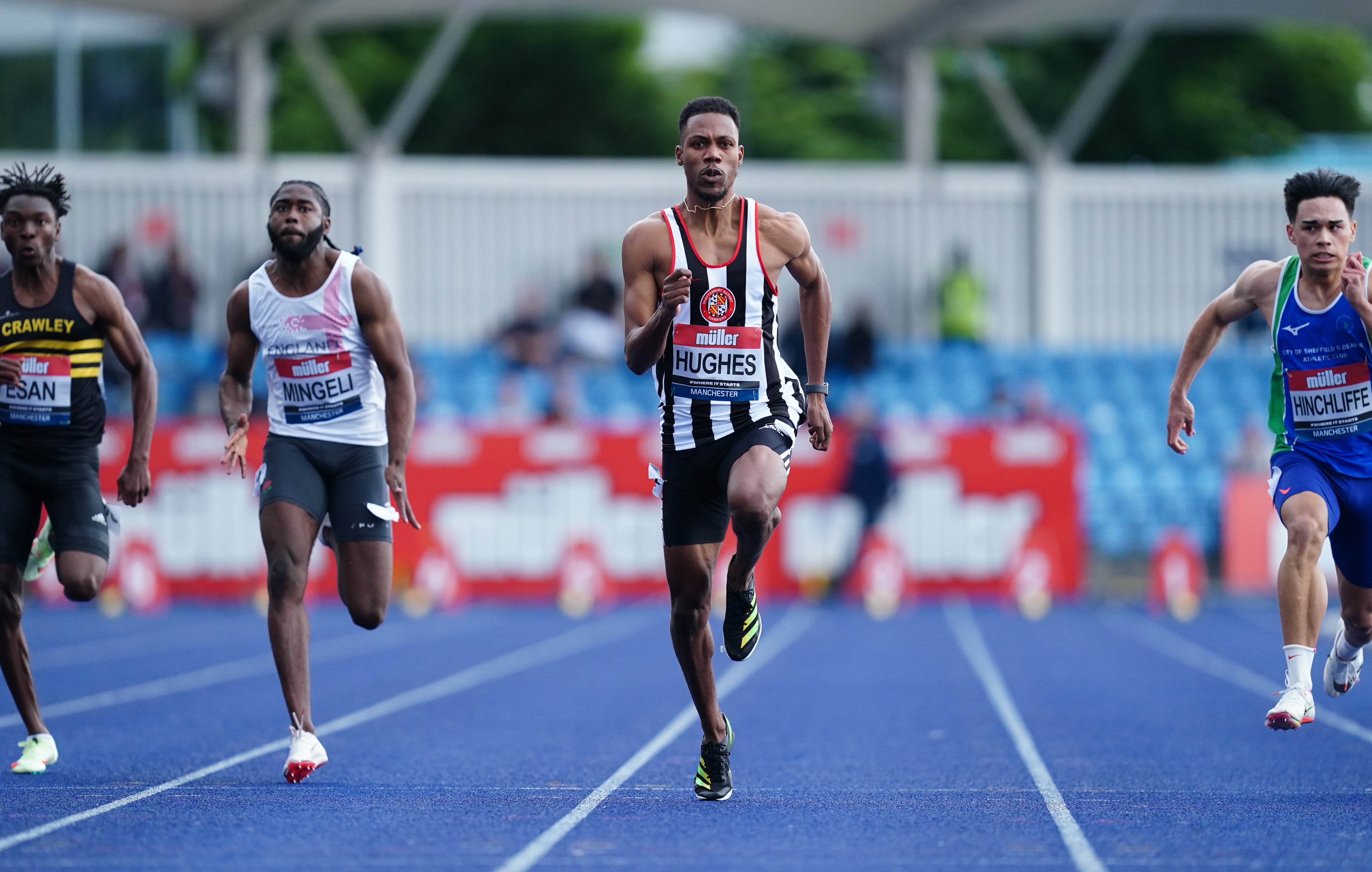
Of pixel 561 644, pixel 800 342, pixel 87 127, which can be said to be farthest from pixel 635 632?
pixel 87 127

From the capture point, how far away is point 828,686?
10.9 metres

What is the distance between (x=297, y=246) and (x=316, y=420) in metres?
0.70

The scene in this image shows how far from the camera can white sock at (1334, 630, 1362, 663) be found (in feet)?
22.3

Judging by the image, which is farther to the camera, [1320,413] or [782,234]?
[1320,413]

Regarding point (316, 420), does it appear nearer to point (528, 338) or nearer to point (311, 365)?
point (311, 365)

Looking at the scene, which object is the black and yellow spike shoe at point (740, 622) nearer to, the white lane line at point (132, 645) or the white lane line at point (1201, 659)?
the white lane line at point (1201, 659)

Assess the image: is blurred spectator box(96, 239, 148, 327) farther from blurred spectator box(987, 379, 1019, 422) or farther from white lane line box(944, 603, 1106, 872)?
white lane line box(944, 603, 1106, 872)

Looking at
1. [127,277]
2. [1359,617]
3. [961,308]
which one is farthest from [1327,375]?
[127,277]

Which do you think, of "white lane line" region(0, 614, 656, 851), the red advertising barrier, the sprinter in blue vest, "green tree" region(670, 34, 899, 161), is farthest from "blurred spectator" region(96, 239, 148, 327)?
"green tree" region(670, 34, 899, 161)

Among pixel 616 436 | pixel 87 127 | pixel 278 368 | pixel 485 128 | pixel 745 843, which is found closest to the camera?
pixel 745 843

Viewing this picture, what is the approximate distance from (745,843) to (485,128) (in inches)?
1476

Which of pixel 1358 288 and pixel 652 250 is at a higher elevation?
pixel 652 250

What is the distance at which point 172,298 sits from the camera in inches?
867

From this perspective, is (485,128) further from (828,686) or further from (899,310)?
(828,686)
